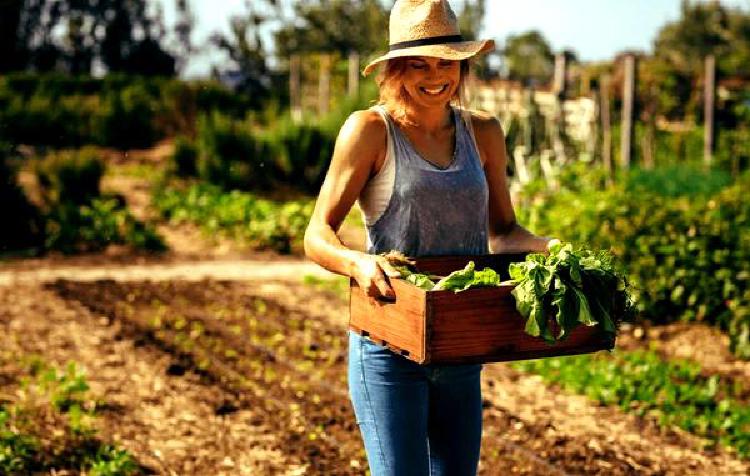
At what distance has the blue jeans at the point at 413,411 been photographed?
9.74ft

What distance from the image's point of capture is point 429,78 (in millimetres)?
3072

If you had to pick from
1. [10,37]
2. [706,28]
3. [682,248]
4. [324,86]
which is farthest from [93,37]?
[682,248]

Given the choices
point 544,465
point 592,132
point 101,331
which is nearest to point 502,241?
point 544,465

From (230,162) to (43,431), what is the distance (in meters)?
9.94

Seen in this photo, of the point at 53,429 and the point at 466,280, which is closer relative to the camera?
the point at 466,280

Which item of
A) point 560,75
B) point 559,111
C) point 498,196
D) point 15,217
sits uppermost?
point 560,75

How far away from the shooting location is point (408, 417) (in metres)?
2.97

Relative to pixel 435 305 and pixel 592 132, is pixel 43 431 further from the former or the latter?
pixel 592 132

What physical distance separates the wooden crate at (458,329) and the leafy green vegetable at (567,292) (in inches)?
2.0

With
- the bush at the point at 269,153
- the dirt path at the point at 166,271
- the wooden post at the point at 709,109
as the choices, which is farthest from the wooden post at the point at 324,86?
the dirt path at the point at 166,271

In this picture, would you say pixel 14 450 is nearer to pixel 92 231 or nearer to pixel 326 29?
pixel 92 231

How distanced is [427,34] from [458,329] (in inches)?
31.5

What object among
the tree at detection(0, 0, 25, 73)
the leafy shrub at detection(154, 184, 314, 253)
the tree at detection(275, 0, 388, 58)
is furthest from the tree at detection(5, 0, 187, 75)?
the leafy shrub at detection(154, 184, 314, 253)

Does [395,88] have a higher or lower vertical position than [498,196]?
higher
